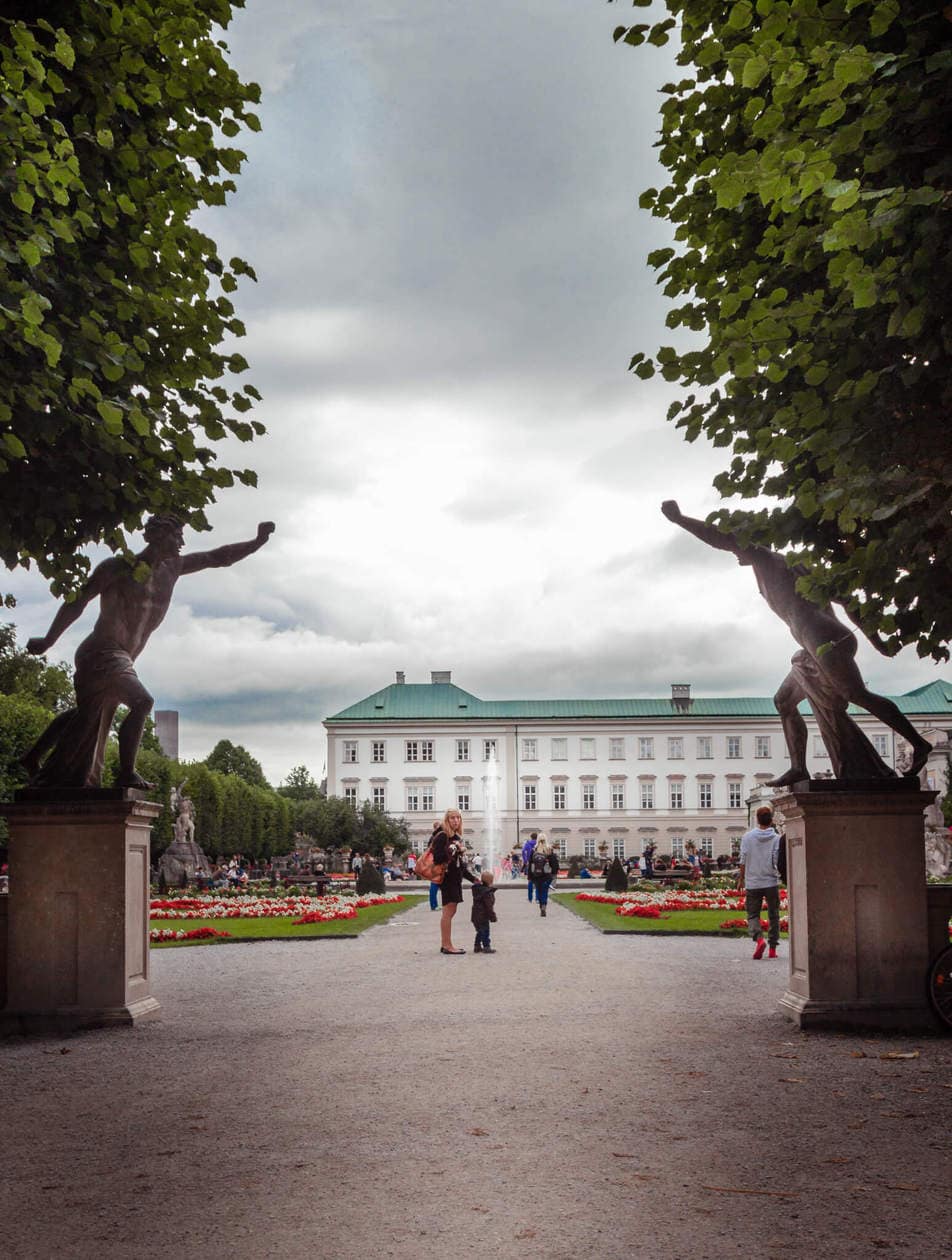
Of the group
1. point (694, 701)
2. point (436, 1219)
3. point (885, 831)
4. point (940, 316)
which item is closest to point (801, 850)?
point (885, 831)

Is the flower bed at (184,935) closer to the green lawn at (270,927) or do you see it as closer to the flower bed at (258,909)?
the green lawn at (270,927)

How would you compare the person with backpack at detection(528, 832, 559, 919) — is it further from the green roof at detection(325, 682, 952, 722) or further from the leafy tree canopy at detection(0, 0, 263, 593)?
the green roof at detection(325, 682, 952, 722)

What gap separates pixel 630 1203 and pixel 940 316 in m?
4.25

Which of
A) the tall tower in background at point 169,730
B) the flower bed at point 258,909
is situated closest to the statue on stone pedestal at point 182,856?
the flower bed at point 258,909

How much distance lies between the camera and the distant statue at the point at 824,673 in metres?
9.65

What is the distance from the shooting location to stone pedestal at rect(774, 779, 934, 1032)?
29.6 ft

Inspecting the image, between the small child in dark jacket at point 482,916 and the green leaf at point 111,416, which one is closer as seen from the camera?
the green leaf at point 111,416

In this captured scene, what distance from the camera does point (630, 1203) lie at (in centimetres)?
484

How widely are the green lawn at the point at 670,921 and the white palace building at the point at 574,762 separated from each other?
233ft

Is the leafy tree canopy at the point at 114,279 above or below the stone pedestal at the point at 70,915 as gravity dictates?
above

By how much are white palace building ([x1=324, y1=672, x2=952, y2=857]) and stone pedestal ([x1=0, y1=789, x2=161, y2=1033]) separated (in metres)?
86.7

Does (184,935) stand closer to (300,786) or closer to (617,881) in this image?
(617,881)

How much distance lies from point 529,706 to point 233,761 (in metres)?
25.3

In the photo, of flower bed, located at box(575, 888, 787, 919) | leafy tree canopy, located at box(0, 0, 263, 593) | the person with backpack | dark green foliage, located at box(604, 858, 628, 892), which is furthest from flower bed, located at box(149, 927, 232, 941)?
dark green foliage, located at box(604, 858, 628, 892)
